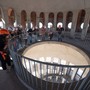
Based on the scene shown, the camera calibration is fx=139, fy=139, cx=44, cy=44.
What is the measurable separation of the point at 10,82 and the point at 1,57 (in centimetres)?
90

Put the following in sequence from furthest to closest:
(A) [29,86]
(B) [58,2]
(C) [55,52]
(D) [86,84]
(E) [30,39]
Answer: (B) [58,2], (C) [55,52], (E) [30,39], (A) [29,86], (D) [86,84]

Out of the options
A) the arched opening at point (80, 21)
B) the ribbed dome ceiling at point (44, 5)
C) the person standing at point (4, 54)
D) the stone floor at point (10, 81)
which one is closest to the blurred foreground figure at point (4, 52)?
the person standing at point (4, 54)

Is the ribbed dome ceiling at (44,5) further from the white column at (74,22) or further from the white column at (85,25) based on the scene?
the white column at (85,25)

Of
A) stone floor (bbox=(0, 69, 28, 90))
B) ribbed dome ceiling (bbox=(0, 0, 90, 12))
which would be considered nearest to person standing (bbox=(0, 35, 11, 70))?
stone floor (bbox=(0, 69, 28, 90))

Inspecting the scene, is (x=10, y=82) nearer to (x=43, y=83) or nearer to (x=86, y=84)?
(x=43, y=83)

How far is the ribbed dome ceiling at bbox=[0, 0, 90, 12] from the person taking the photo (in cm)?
1224

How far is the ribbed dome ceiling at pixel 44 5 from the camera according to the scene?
1224 centimetres

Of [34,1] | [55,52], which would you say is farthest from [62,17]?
[55,52]

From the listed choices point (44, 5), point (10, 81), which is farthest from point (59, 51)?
point (10, 81)

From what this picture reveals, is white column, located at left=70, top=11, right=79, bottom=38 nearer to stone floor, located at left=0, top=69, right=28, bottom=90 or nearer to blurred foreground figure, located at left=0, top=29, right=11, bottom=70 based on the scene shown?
blurred foreground figure, located at left=0, top=29, right=11, bottom=70

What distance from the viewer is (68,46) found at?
A: 9.81 m

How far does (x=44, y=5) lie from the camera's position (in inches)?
511

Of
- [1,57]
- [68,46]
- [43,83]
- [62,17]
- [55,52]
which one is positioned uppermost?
[62,17]

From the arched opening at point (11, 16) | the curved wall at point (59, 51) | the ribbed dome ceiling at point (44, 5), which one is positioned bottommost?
the curved wall at point (59, 51)
